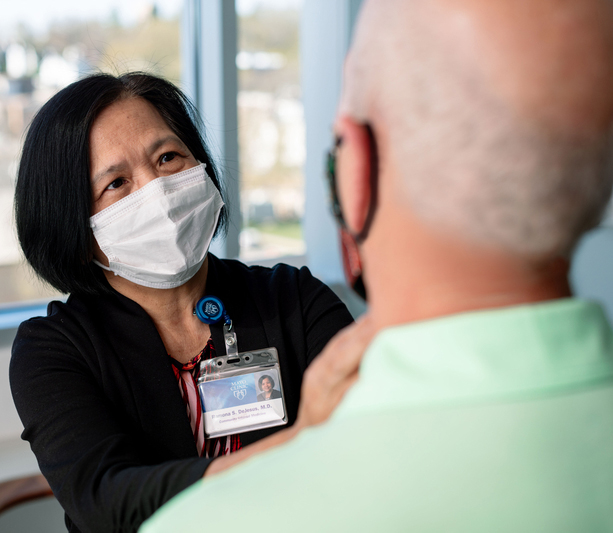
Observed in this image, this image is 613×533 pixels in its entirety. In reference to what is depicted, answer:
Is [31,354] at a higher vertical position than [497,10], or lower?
lower

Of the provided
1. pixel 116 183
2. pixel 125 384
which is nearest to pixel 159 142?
pixel 116 183

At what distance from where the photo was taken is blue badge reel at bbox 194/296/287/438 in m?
1.37

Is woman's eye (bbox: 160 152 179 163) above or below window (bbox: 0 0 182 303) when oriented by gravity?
below

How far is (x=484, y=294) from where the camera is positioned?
0.56 metres

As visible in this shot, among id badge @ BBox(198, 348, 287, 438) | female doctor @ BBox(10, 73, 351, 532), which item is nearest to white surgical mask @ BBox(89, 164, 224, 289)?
female doctor @ BBox(10, 73, 351, 532)

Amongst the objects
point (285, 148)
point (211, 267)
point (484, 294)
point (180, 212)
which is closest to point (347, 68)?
point (484, 294)

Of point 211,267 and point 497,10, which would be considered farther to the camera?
point 211,267

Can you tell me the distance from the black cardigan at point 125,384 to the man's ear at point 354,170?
1.95 feet

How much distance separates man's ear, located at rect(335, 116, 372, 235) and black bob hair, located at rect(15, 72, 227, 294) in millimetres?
929

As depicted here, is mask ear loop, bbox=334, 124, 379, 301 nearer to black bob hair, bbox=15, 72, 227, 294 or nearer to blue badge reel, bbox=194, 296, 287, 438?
blue badge reel, bbox=194, 296, 287, 438

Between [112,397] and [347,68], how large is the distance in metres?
0.95

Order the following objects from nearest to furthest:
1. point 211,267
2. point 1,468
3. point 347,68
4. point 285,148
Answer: point 347,68, point 211,267, point 1,468, point 285,148

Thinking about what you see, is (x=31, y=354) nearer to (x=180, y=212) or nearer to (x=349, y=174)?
(x=180, y=212)

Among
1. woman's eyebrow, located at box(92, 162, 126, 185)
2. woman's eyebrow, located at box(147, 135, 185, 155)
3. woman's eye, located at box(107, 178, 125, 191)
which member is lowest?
woman's eye, located at box(107, 178, 125, 191)
